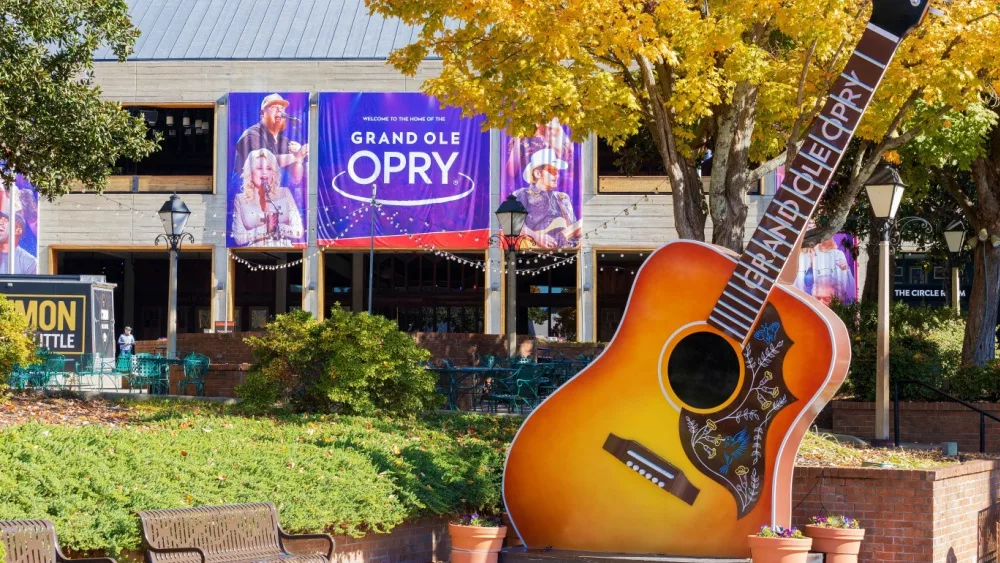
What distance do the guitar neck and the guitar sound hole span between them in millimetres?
428

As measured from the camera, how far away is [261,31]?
125 feet

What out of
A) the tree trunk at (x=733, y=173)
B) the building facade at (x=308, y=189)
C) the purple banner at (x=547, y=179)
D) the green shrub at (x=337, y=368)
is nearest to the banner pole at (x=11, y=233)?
the building facade at (x=308, y=189)

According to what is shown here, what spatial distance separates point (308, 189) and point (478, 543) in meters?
27.5

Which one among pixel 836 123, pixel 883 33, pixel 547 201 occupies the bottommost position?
pixel 836 123

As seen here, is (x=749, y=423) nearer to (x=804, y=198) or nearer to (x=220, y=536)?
(x=804, y=198)

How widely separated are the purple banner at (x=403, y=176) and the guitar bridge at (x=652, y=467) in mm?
26387

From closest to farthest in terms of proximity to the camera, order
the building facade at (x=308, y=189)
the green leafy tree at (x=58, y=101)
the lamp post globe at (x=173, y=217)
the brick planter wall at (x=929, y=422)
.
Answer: the green leafy tree at (x=58, y=101) < the brick planter wall at (x=929, y=422) < the lamp post globe at (x=173, y=217) < the building facade at (x=308, y=189)

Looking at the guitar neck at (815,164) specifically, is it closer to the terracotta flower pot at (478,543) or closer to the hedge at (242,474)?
the terracotta flower pot at (478,543)

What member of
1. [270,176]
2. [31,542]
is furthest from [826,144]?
[270,176]

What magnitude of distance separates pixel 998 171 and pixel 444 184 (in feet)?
58.1

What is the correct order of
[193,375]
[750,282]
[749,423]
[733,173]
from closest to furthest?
[750,282]
[749,423]
[733,173]
[193,375]

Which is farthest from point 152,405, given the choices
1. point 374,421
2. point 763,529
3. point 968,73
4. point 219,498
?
point 968,73

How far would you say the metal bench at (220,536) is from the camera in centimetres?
723

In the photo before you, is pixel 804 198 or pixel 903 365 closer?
pixel 804 198
